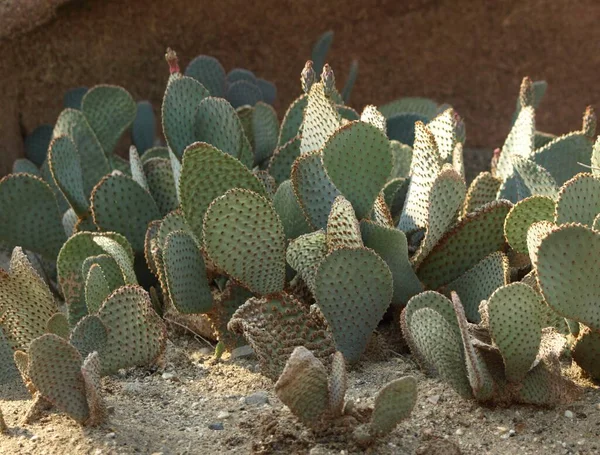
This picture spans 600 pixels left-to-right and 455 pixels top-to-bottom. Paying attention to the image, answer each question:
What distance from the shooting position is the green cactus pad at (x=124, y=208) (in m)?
2.93

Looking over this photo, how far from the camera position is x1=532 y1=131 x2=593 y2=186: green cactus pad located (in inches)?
120

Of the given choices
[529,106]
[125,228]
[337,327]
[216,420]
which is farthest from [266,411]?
[529,106]

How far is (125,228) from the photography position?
9.83ft

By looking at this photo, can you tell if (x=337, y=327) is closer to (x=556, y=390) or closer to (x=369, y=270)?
(x=369, y=270)

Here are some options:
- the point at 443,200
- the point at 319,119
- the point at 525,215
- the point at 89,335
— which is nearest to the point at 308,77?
the point at 319,119

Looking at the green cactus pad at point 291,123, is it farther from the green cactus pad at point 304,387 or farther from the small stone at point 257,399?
the green cactus pad at point 304,387

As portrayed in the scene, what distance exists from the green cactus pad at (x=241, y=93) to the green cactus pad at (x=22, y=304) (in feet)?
4.42

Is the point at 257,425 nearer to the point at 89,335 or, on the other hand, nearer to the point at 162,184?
the point at 89,335

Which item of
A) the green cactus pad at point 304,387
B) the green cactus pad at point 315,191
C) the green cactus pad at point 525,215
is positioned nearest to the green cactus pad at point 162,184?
the green cactus pad at point 315,191

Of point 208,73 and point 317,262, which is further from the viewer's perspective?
point 208,73

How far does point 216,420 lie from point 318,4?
2.52m

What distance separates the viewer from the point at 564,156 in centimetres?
307

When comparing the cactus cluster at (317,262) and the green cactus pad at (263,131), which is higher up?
the green cactus pad at (263,131)

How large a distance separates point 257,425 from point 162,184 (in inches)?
43.2
